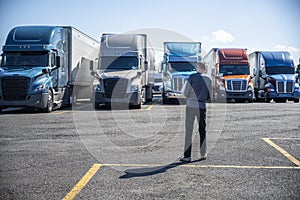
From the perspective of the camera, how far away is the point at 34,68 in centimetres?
1631

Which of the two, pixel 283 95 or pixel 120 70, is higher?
pixel 120 70

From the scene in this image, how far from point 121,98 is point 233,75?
9585 millimetres

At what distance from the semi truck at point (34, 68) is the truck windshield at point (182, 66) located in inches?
Answer: 261

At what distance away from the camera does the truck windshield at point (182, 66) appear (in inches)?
869

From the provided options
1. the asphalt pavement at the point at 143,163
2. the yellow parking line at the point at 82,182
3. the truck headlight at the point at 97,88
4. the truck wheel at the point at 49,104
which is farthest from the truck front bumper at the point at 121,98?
the yellow parking line at the point at 82,182

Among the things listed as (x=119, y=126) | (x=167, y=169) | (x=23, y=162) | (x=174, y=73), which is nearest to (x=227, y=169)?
(x=167, y=169)

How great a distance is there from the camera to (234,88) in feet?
78.5

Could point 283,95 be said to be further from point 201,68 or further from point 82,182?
point 82,182

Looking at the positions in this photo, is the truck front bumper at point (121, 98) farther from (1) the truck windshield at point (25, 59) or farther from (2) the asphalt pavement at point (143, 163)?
(2) the asphalt pavement at point (143, 163)

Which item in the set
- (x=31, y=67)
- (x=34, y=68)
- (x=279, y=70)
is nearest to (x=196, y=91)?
(x=34, y=68)

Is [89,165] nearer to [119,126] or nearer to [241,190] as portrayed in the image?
[241,190]

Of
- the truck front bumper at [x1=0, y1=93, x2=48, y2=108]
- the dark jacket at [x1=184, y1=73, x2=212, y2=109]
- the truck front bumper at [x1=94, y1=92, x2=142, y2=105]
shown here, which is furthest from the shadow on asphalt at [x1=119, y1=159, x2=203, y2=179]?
the truck front bumper at [x1=94, y1=92, x2=142, y2=105]

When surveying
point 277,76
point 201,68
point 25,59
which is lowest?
point 201,68

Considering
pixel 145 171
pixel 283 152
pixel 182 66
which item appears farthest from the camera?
pixel 182 66
